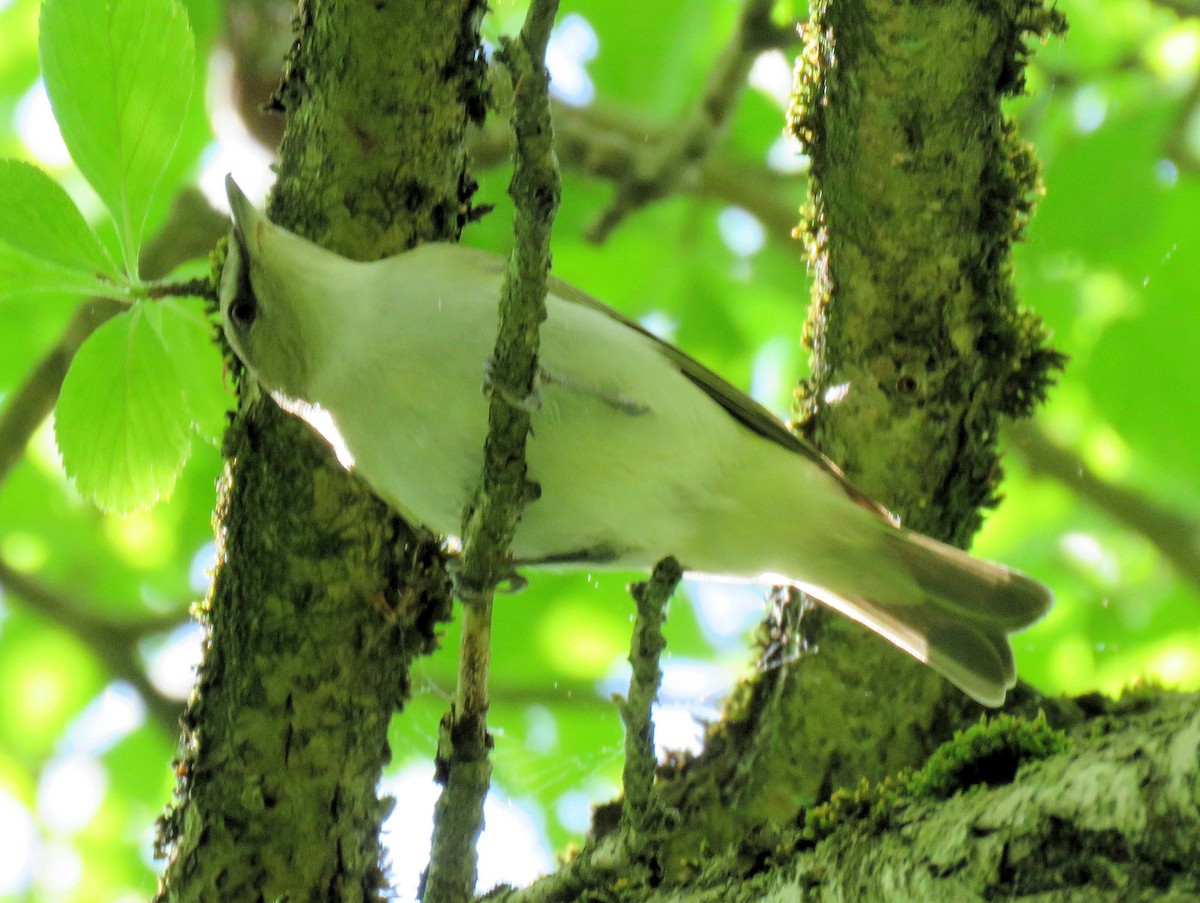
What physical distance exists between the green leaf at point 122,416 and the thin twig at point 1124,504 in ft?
9.90

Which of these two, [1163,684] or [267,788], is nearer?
[1163,684]

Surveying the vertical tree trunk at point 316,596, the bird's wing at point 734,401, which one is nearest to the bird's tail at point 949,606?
the bird's wing at point 734,401

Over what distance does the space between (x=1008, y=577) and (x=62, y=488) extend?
14.4 feet

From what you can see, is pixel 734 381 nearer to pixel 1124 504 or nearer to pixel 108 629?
pixel 1124 504

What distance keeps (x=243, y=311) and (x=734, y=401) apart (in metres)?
1.19

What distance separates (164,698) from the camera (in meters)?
4.98

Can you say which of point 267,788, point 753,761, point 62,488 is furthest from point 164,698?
point 753,761

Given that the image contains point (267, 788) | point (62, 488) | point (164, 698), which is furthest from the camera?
point (62, 488)

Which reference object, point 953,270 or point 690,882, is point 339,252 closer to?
point 953,270

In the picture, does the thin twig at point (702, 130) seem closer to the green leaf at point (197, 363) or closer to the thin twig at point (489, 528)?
the green leaf at point (197, 363)

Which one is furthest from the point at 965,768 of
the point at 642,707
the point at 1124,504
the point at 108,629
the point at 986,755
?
the point at 108,629

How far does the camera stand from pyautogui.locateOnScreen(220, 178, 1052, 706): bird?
256 cm

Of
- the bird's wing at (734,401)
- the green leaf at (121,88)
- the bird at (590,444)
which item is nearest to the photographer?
the green leaf at (121,88)

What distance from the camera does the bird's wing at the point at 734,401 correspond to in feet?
9.30
